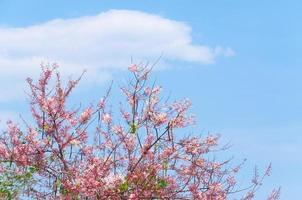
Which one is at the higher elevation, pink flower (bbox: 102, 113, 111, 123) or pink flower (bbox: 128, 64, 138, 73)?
pink flower (bbox: 128, 64, 138, 73)

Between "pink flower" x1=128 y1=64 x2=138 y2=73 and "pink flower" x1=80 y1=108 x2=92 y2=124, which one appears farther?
"pink flower" x1=128 y1=64 x2=138 y2=73

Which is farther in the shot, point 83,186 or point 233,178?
point 233,178

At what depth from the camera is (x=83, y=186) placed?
34.4 ft

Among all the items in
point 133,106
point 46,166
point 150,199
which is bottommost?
point 150,199

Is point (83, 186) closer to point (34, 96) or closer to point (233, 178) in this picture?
point (34, 96)

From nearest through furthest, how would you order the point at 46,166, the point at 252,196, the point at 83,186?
the point at 83,186, the point at 46,166, the point at 252,196

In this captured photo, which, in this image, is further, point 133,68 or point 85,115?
point 133,68

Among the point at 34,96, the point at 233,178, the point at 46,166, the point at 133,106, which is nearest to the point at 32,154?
the point at 46,166

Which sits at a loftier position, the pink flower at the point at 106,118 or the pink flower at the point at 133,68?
the pink flower at the point at 133,68

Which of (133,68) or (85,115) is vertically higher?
(133,68)

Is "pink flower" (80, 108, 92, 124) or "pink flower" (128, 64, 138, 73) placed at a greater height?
"pink flower" (128, 64, 138, 73)

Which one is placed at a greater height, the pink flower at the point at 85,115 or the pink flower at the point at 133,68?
the pink flower at the point at 133,68

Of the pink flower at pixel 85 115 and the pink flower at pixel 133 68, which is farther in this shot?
the pink flower at pixel 133 68

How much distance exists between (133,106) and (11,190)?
108 inches
